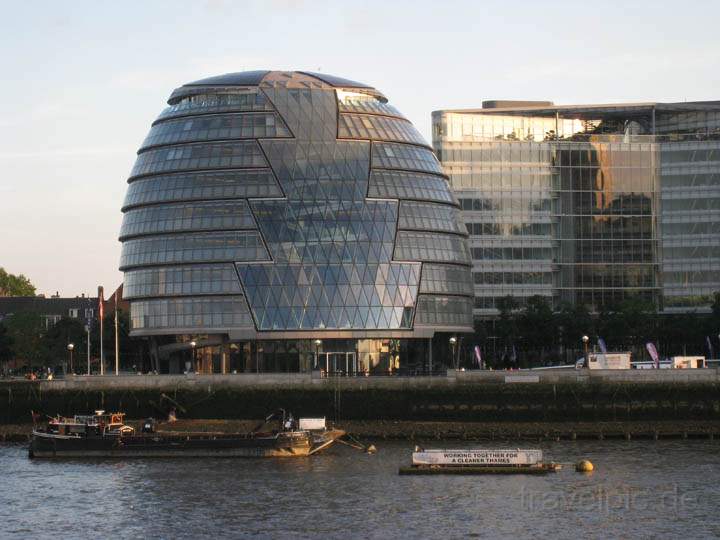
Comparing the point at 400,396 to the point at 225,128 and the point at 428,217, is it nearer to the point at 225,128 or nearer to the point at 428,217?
the point at 428,217

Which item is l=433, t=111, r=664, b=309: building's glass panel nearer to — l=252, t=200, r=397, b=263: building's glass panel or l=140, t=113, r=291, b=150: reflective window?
l=140, t=113, r=291, b=150: reflective window

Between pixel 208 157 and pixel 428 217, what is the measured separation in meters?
21.6

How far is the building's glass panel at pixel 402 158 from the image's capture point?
143625mm

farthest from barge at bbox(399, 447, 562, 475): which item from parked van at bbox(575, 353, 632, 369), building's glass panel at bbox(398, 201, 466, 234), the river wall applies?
building's glass panel at bbox(398, 201, 466, 234)

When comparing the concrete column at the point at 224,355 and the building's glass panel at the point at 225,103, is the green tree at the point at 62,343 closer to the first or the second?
the concrete column at the point at 224,355

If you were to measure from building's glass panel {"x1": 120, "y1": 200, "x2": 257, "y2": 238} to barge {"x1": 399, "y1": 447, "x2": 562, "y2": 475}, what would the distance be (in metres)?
51.5

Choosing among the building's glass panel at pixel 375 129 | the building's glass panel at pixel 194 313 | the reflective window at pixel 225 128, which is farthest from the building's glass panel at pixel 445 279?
the reflective window at pixel 225 128

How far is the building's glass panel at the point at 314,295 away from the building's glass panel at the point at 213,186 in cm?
698

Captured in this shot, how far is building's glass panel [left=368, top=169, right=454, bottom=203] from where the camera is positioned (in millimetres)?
141875

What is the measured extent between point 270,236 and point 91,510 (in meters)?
62.2

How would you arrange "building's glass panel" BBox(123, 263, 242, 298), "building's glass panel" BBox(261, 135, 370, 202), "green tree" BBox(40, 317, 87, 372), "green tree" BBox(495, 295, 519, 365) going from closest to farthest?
"building's glass panel" BBox(123, 263, 242, 298) < "building's glass panel" BBox(261, 135, 370, 202) < "green tree" BBox(495, 295, 519, 365) < "green tree" BBox(40, 317, 87, 372)

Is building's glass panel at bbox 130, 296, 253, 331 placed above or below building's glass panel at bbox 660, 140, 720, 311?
below

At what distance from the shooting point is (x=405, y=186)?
14362 cm

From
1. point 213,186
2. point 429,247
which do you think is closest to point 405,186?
point 429,247
